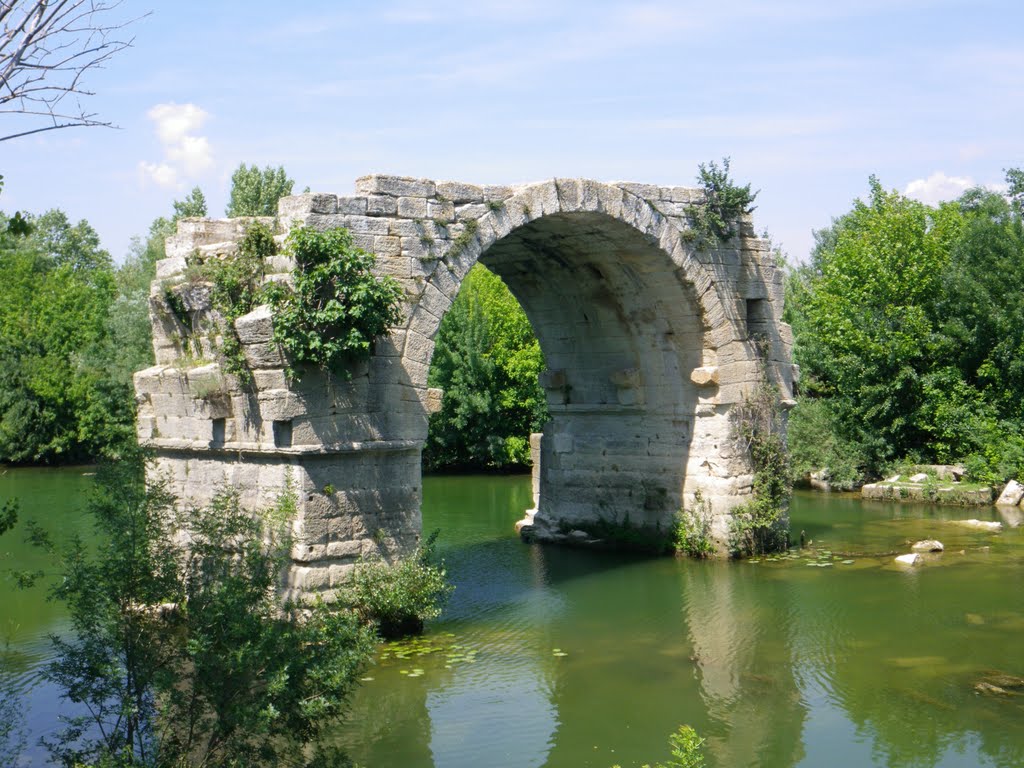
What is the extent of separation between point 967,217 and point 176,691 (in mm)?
20916

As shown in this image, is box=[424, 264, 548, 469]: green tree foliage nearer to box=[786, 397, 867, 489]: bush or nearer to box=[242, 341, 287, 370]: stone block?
box=[786, 397, 867, 489]: bush

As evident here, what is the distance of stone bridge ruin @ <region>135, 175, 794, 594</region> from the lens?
9680 millimetres

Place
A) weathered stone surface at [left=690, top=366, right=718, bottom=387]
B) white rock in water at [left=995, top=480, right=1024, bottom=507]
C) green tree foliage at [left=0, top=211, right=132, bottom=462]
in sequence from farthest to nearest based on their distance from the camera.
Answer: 1. green tree foliage at [left=0, top=211, right=132, bottom=462]
2. white rock in water at [left=995, top=480, right=1024, bottom=507]
3. weathered stone surface at [left=690, top=366, right=718, bottom=387]

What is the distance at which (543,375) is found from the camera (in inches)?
596

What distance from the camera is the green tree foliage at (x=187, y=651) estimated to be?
5.60 metres

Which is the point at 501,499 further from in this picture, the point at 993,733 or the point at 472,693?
the point at 993,733

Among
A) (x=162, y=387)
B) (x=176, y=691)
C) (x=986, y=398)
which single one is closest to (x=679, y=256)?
(x=162, y=387)

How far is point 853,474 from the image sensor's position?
2056 centimetres

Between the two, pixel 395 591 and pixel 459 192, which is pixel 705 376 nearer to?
pixel 459 192

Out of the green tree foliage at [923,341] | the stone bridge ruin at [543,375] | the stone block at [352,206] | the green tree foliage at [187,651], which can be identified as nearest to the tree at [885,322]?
the green tree foliage at [923,341]

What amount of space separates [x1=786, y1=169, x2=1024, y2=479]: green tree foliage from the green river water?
5430 mm

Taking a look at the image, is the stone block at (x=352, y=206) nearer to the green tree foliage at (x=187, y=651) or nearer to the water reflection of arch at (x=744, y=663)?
the green tree foliage at (x=187, y=651)

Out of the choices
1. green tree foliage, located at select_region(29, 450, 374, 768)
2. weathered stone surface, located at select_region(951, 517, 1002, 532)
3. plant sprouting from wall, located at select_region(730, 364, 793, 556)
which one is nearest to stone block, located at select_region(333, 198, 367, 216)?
green tree foliage, located at select_region(29, 450, 374, 768)

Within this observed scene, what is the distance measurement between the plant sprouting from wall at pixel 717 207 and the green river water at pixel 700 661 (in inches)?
163
